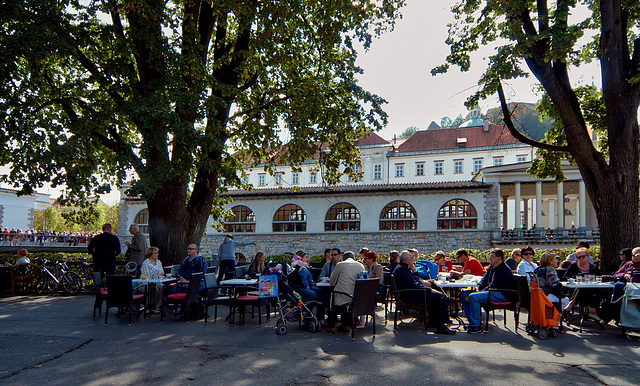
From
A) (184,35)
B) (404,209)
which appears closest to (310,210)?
(404,209)

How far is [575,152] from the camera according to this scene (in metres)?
12.1

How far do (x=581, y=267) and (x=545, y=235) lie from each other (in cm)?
2148

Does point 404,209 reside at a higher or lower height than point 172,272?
higher

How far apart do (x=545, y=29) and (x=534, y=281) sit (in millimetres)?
6983

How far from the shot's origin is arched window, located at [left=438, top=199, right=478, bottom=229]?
31.0 metres

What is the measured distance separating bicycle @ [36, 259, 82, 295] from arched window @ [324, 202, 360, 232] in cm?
2040

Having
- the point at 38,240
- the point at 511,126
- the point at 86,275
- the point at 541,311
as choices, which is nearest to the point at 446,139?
the point at 38,240

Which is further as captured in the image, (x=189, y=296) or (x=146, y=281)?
(x=146, y=281)

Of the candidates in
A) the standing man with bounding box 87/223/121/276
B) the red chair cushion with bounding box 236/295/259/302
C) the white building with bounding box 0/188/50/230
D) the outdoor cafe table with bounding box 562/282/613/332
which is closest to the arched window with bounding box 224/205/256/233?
the standing man with bounding box 87/223/121/276

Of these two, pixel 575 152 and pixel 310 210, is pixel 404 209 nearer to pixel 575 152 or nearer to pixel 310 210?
pixel 310 210

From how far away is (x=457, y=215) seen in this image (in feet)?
103

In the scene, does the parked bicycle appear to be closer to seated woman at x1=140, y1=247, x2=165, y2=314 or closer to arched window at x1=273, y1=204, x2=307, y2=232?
seated woman at x1=140, y1=247, x2=165, y2=314

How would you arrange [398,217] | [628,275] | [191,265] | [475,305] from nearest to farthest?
[475,305] → [628,275] → [191,265] → [398,217]

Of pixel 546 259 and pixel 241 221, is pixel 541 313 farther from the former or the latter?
pixel 241 221
